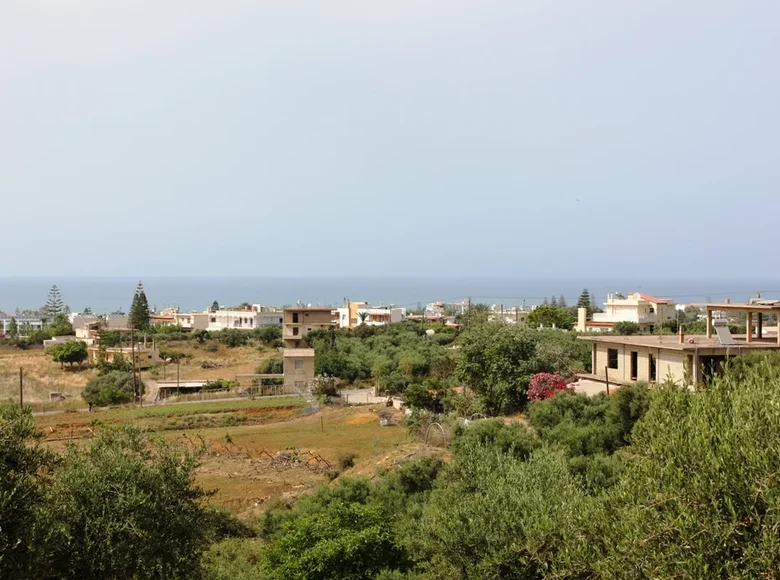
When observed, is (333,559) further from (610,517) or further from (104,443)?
(610,517)

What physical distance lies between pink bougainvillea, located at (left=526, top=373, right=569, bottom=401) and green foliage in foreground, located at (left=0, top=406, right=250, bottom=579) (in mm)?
16597

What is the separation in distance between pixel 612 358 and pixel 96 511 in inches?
815

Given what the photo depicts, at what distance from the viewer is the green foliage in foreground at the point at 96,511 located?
8836 millimetres

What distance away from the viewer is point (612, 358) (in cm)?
2655

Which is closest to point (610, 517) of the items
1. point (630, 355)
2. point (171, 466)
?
point (171, 466)

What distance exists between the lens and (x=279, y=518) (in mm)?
16938

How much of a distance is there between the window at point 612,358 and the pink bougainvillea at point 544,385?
186 cm

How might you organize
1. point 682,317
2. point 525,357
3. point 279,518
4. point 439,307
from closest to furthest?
point 279,518
point 525,357
point 682,317
point 439,307

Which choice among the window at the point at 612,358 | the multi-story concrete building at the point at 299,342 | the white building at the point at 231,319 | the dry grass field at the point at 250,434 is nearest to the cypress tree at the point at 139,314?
the white building at the point at 231,319

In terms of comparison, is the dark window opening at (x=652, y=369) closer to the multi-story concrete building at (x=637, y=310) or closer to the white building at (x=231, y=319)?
the multi-story concrete building at (x=637, y=310)

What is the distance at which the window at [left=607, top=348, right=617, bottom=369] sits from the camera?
86.8 feet

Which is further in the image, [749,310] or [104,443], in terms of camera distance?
[749,310]

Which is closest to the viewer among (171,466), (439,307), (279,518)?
(171,466)

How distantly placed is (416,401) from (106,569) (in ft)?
89.1
